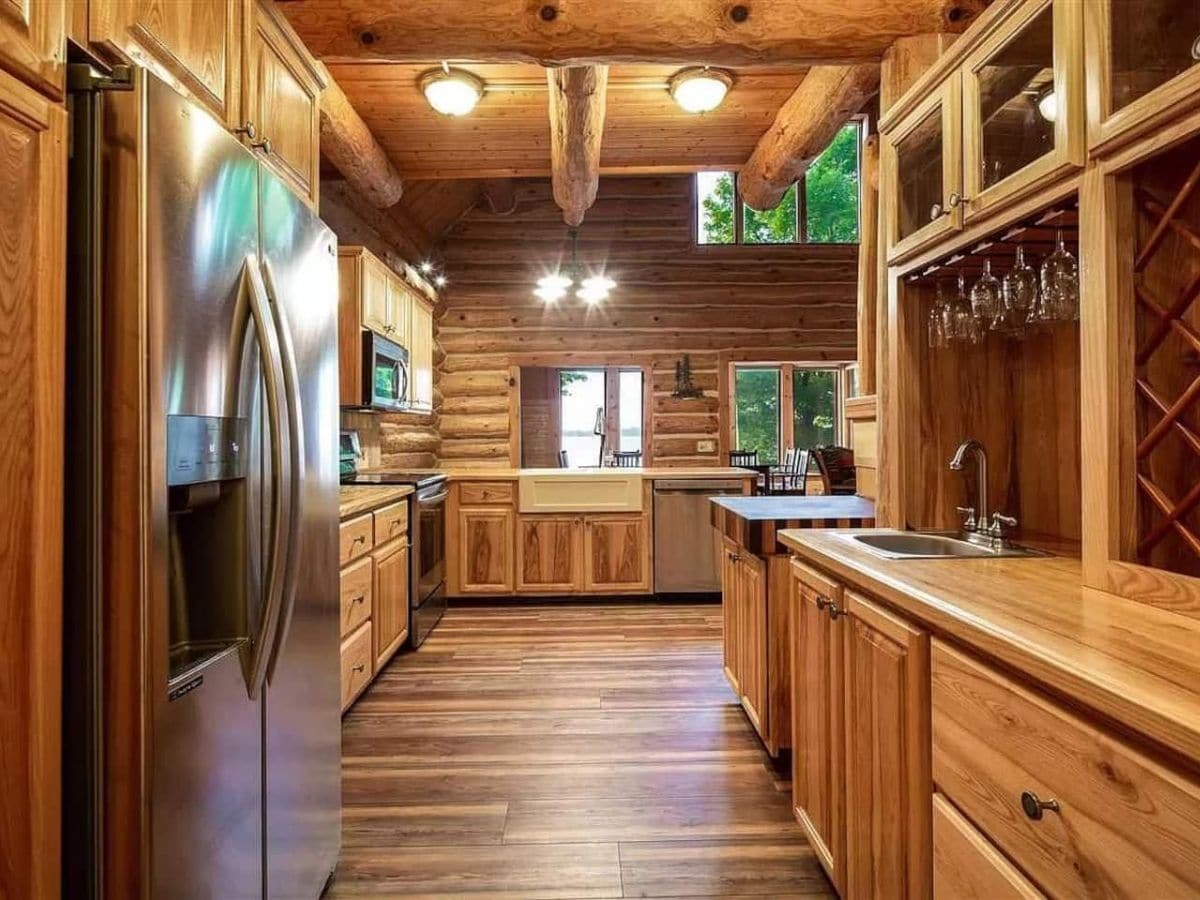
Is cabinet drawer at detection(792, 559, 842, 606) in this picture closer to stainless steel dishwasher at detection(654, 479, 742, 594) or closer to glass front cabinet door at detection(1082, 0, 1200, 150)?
glass front cabinet door at detection(1082, 0, 1200, 150)

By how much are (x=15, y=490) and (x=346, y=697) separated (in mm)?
2011

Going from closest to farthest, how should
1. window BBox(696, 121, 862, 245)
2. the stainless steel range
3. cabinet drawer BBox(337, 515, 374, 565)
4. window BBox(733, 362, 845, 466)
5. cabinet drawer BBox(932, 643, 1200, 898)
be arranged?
cabinet drawer BBox(932, 643, 1200, 898), cabinet drawer BBox(337, 515, 374, 565), the stainless steel range, window BBox(696, 121, 862, 245), window BBox(733, 362, 845, 466)

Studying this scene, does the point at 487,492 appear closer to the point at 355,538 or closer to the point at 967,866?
the point at 355,538

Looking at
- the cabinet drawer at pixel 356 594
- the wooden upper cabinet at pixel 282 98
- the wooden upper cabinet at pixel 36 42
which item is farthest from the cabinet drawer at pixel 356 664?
the wooden upper cabinet at pixel 36 42

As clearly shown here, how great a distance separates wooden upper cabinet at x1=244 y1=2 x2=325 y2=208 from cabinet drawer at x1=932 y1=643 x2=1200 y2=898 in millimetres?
1872

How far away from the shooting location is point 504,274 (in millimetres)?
6605

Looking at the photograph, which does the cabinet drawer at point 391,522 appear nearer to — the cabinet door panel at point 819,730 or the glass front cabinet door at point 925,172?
the cabinet door panel at point 819,730

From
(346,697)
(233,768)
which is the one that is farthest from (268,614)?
(346,697)

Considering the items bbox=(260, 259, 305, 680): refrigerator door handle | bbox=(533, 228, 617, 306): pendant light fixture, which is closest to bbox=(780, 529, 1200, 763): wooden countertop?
bbox=(260, 259, 305, 680): refrigerator door handle

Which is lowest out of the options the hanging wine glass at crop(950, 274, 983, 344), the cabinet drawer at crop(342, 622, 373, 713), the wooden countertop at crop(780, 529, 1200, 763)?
the cabinet drawer at crop(342, 622, 373, 713)

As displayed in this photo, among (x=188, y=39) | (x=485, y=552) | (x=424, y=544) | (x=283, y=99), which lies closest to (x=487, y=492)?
(x=485, y=552)

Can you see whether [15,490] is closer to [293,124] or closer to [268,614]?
[268,614]

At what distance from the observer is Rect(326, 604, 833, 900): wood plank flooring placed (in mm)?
1771

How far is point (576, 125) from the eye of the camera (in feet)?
11.2
